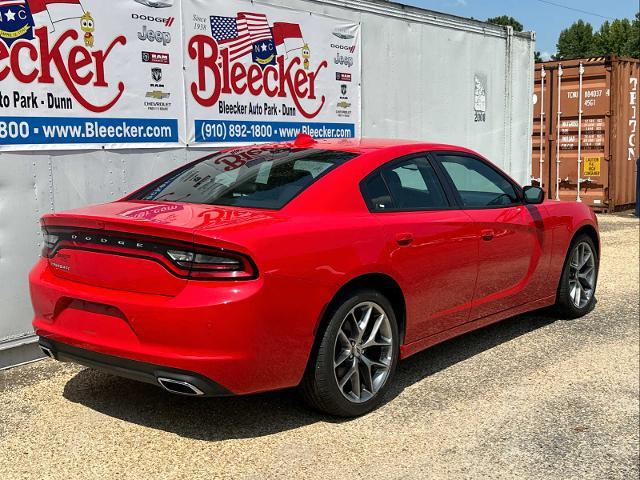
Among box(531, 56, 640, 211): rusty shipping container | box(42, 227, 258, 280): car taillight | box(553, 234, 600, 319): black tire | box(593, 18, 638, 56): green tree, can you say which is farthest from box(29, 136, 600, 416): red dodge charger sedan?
box(593, 18, 638, 56): green tree

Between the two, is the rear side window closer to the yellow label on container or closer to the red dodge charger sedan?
the red dodge charger sedan

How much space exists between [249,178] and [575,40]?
84402mm

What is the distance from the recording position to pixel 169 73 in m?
5.81

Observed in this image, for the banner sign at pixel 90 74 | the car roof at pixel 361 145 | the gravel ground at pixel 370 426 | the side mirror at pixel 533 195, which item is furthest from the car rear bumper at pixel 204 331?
the side mirror at pixel 533 195

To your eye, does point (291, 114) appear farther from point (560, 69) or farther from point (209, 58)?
point (560, 69)

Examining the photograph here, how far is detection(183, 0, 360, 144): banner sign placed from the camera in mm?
6035

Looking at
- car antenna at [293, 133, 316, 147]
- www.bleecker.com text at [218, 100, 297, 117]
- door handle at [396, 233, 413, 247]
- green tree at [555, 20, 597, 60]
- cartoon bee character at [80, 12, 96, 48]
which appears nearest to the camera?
door handle at [396, 233, 413, 247]

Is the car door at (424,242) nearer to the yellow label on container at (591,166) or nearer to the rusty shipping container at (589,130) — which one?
the rusty shipping container at (589,130)

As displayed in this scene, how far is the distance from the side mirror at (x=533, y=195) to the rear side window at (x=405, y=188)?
39.4 inches

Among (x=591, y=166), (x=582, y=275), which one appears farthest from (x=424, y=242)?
(x=591, y=166)

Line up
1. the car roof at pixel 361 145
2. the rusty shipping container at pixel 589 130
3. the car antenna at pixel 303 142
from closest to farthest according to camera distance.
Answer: the car roof at pixel 361 145 < the car antenna at pixel 303 142 < the rusty shipping container at pixel 589 130

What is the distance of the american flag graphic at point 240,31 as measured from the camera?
20.1ft

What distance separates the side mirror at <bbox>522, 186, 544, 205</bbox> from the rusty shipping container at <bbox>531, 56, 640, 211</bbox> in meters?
9.03

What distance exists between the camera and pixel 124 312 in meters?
3.47
